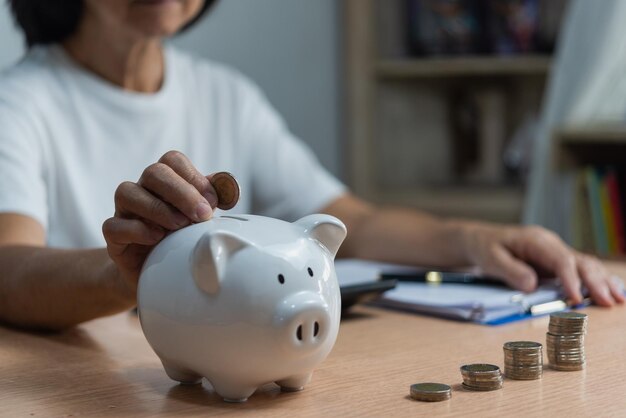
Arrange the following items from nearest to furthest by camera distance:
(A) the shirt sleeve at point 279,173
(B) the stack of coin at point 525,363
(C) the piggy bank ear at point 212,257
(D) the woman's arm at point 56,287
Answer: (C) the piggy bank ear at point 212,257
(B) the stack of coin at point 525,363
(D) the woman's arm at point 56,287
(A) the shirt sleeve at point 279,173

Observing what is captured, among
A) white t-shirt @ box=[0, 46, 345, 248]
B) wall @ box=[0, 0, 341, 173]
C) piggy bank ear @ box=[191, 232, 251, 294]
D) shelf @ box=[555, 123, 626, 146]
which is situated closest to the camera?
piggy bank ear @ box=[191, 232, 251, 294]

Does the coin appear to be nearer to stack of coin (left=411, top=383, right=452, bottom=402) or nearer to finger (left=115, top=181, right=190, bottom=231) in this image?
finger (left=115, top=181, right=190, bottom=231)

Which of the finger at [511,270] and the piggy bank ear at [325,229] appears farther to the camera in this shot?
the finger at [511,270]

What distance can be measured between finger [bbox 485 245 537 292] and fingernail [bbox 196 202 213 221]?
57cm

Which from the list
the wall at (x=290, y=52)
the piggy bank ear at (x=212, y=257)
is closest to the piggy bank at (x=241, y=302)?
the piggy bank ear at (x=212, y=257)

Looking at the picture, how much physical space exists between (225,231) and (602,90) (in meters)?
1.90

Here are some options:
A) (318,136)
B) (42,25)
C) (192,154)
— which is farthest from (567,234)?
(42,25)

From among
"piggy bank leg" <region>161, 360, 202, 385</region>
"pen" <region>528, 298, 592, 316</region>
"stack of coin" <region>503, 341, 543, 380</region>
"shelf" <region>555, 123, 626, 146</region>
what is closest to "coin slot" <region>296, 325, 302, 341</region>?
"piggy bank leg" <region>161, 360, 202, 385</region>

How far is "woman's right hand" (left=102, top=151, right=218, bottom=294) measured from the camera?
0.77 meters

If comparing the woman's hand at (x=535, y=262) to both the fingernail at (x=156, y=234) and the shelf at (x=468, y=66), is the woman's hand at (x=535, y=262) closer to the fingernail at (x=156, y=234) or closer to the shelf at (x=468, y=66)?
the fingernail at (x=156, y=234)

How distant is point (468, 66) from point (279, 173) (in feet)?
4.03

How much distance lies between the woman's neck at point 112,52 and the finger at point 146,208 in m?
0.85

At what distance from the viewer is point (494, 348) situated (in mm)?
938

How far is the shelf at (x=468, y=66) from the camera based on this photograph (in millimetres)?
2826
